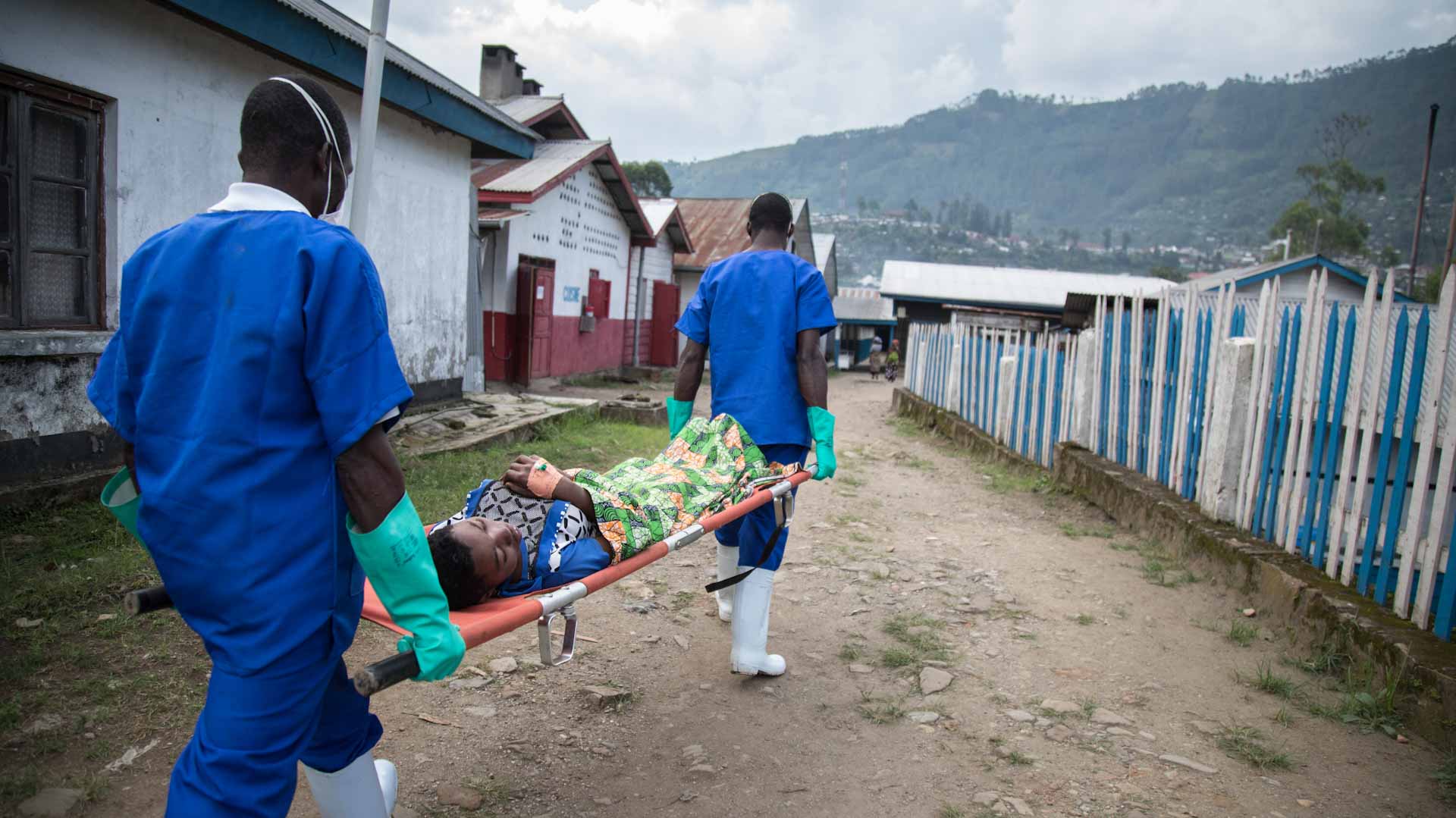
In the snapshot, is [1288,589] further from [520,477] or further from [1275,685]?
[520,477]

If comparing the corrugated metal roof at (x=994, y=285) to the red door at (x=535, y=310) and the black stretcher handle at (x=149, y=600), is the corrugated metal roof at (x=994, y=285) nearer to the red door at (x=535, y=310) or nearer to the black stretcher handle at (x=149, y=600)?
the red door at (x=535, y=310)

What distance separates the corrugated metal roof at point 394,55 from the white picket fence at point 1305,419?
5.80 m

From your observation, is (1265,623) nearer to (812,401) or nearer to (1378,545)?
(1378,545)

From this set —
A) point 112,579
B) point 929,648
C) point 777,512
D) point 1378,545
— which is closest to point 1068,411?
point 1378,545

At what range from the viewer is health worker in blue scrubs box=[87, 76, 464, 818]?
4.90 ft

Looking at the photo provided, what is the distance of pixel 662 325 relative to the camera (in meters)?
20.2

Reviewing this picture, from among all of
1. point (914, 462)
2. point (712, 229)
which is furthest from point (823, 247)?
point (914, 462)

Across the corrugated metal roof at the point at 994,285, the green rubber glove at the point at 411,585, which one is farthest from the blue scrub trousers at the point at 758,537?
the corrugated metal roof at the point at 994,285

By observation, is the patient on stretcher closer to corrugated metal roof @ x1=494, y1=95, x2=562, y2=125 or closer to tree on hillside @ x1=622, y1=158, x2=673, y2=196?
corrugated metal roof @ x1=494, y1=95, x2=562, y2=125

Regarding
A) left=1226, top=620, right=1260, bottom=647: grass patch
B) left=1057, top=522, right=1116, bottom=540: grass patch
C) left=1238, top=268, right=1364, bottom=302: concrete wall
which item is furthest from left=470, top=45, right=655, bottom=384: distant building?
left=1238, top=268, right=1364, bottom=302: concrete wall

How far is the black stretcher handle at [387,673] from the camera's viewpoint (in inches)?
59.7

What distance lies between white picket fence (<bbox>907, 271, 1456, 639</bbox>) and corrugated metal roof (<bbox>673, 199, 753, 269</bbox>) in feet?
55.2

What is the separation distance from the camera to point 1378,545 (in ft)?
13.3

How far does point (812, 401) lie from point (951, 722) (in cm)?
136
